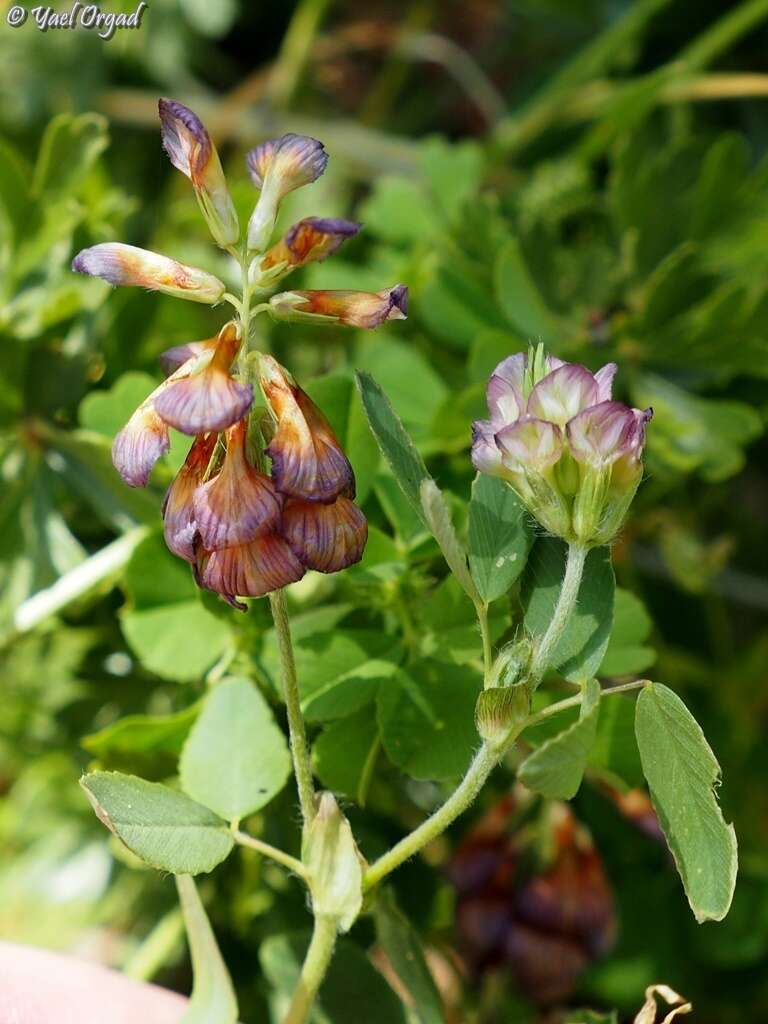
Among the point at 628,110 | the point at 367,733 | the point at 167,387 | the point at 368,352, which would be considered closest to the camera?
the point at 167,387

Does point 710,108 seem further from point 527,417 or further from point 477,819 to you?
point 527,417

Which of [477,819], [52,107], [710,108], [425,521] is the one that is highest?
[425,521]

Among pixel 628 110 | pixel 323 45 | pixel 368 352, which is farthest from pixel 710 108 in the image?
pixel 368 352

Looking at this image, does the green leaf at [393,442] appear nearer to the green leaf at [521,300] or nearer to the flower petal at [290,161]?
the flower petal at [290,161]

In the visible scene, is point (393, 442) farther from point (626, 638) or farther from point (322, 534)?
point (626, 638)

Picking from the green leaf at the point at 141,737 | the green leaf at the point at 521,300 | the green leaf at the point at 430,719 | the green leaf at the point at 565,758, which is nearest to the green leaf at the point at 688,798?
the green leaf at the point at 565,758

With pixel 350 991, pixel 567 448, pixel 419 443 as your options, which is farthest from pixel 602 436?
pixel 350 991
